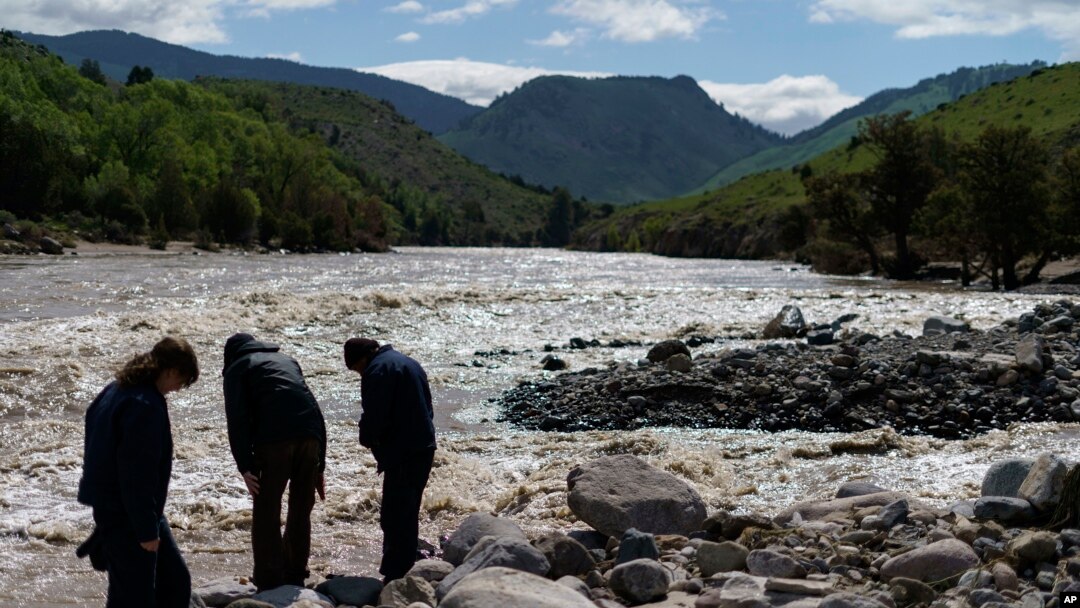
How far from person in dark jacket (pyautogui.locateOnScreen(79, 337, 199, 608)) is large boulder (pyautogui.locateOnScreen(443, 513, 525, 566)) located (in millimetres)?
3279

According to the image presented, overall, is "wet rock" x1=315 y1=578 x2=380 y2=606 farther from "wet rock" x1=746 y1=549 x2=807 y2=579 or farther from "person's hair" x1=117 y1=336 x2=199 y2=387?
"wet rock" x1=746 y1=549 x2=807 y2=579

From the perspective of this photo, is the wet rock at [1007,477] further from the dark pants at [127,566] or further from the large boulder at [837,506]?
the dark pants at [127,566]

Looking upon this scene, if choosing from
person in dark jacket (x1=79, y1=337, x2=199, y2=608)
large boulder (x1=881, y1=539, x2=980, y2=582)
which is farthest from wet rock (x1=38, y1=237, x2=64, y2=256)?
large boulder (x1=881, y1=539, x2=980, y2=582)

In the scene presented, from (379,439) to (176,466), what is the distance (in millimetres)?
6272

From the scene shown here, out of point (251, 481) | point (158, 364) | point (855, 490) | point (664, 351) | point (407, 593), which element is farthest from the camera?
point (664, 351)

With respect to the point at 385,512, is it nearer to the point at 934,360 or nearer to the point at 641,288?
the point at 934,360

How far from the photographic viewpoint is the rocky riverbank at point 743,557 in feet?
23.0

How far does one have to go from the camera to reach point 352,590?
339 inches

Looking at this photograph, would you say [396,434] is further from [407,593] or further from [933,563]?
[933,563]

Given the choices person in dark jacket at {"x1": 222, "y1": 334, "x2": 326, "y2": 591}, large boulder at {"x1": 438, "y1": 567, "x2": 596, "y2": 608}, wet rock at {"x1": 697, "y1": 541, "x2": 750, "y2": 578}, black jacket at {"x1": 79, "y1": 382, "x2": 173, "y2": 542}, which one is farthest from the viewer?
person in dark jacket at {"x1": 222, "y1": 334, "x2": 326, "y2": 591}

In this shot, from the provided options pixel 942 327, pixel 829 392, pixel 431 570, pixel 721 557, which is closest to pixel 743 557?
pixel 721 557

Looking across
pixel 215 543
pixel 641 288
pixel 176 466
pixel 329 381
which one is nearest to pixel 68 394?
pixel 329 381

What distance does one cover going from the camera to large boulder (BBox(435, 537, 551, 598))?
815 centimetres

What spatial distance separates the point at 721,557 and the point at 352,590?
3125mm
